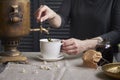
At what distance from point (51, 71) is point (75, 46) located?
0.28 m

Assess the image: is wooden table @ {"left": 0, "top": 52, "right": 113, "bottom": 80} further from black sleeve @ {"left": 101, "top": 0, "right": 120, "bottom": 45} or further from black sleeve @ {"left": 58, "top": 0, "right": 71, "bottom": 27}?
black sleeve @ {"left": 58, "top": 0, "right": 71, "bottom": 27}

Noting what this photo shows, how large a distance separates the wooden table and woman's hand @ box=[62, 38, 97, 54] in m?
0.05

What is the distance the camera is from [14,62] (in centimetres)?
147

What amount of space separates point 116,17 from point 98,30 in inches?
5.8

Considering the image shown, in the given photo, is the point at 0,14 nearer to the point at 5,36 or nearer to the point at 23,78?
the point at 5,36

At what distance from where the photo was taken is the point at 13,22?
1418 millimetres

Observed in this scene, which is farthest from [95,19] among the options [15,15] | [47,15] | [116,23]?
[15,15]

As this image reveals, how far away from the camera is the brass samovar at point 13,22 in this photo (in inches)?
55.5

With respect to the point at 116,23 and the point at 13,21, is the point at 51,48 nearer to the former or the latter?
the point at 13,21

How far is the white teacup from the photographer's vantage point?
1.48 meters

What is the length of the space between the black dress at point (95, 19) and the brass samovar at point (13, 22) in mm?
558

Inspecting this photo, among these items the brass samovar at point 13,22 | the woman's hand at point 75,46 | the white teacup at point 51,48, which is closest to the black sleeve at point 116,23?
the woman's hand at point 75,46

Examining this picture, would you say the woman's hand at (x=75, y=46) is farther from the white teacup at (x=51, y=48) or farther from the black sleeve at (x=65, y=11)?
the black sleeve at (x=65, y=11)

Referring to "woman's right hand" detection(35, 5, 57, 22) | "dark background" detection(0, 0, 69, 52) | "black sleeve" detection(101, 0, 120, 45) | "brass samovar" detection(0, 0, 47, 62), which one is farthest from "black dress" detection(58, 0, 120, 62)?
"dark background" detection(0, 0, 69, 52)
